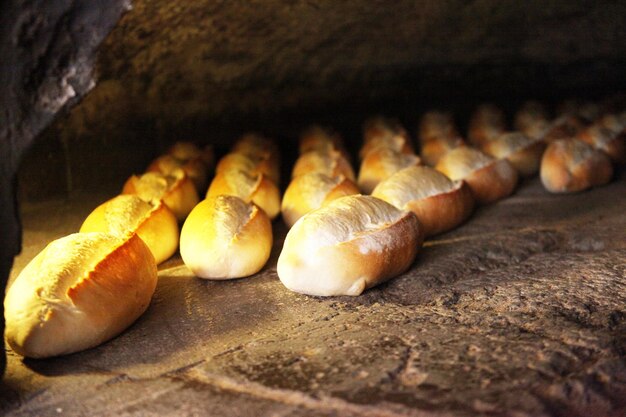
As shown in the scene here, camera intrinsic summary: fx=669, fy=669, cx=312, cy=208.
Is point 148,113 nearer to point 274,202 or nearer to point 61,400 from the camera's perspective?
point 274,202

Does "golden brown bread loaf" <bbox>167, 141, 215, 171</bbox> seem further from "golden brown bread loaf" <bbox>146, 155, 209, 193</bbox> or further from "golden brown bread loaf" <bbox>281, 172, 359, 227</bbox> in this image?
"golden brown bread loaf" <bbox>281, 172, 359, 227</bbox>

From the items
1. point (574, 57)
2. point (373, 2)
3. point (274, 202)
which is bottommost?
point (574, 57)

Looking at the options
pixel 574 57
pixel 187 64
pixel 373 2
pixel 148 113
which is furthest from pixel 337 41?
pixel 574 57

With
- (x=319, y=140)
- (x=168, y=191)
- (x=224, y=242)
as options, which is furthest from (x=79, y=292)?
(x=319, y=140)

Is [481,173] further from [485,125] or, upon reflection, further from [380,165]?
[485,125]

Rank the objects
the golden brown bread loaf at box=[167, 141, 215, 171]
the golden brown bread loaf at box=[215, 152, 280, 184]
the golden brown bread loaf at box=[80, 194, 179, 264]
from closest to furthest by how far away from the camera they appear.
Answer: the golden brown bread loaf at box=[80, 194, 179, 264], the golden brown bread loaf at box=[215, 152, 280, 184], the golden brown bread loaf at box=[167, 141, 215, 171]

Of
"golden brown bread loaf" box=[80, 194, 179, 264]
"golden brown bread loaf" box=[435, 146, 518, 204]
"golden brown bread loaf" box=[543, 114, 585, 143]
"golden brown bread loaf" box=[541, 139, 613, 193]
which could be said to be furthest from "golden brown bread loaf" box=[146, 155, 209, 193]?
"golden brown bread loaf" box=[543, 114, 585, 143]
